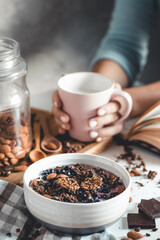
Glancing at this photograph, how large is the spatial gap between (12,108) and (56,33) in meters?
0.98

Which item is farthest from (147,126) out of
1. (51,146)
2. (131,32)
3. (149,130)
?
(131,32)

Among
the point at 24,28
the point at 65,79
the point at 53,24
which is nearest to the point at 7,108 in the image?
the point at 65,79

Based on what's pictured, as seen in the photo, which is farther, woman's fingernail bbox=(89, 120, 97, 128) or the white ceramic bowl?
woman's fingernail bbox=(89, 120, 97, 128)

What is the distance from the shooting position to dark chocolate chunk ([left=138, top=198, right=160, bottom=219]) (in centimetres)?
67

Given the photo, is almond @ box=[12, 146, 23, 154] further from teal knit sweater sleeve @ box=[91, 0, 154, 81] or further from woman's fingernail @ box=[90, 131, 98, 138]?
teal knit sweater sleeve @ box=[91, 0, 154, 81]

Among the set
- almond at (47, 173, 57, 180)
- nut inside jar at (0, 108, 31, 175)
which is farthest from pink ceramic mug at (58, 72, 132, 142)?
almond at (47, 173, 57, 180)

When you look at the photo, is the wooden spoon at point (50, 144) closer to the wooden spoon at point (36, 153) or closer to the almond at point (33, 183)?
the wooden spoon at point (36, 153)

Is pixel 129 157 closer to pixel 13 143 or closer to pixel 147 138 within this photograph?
pixel 147 138

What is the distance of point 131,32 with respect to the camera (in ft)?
4.64

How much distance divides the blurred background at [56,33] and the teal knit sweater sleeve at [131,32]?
368mm

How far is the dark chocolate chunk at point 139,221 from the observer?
66 centimetres

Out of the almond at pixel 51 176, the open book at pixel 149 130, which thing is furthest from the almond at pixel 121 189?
the open book at pixel 149 130

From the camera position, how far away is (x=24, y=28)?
62.1 inches

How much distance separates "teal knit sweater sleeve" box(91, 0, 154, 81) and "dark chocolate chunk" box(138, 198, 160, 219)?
758 millimetres
